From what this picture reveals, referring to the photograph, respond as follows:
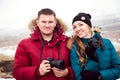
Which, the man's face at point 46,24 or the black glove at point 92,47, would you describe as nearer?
the black glove at point 92,47

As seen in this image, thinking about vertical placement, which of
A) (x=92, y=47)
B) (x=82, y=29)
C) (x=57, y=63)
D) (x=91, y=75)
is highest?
(x=82, y=29)

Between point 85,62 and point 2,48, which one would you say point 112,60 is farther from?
point 2,48

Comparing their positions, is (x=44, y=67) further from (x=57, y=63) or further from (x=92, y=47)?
(x=92, y=47)

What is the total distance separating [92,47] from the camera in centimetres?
243

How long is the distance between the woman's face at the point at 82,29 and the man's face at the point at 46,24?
191mm

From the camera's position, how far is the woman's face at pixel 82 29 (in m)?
2.52

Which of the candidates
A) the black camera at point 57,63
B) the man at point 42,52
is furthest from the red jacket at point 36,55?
the black camera at point 57,63

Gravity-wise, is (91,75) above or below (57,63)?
below

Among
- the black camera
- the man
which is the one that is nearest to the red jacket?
the man

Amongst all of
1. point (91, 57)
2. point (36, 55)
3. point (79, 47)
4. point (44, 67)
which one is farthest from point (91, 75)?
point (36, 55)

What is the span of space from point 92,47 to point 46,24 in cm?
42

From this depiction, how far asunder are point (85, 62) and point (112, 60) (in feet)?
0.71

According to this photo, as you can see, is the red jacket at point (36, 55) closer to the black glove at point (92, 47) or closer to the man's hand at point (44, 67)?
the man's hand at point (44, 67)

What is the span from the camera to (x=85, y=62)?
8.17ft
